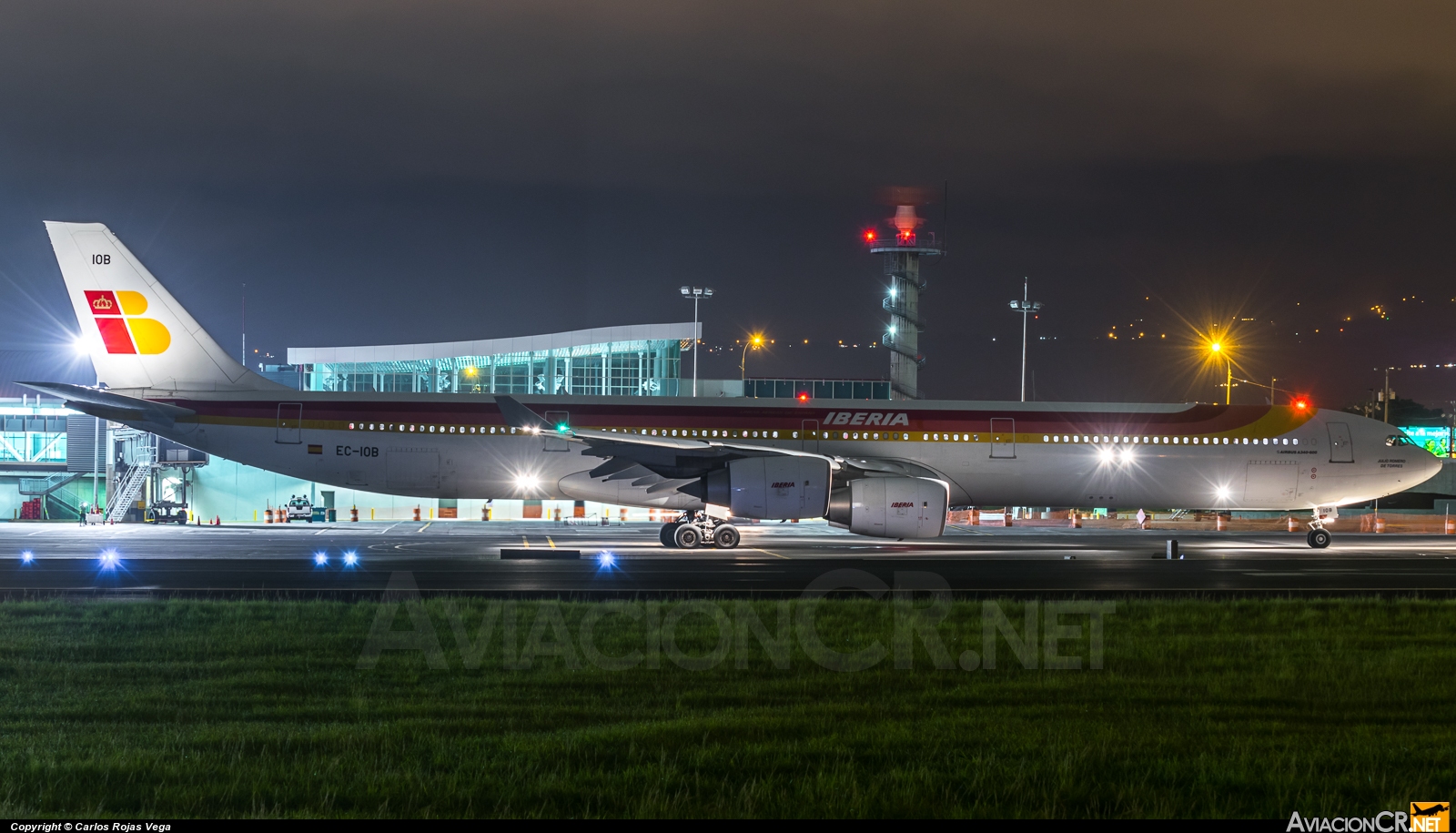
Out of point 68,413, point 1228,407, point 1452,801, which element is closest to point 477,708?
point 1452,801

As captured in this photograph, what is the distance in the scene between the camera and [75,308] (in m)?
27.6

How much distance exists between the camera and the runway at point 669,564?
19.0m

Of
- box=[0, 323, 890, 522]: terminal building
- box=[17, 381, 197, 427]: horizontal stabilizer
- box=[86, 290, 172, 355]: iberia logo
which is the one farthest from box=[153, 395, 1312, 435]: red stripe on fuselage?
box=[0, 323, 890, 522]: terminal building

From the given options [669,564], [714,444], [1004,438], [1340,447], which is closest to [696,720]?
[669,564]

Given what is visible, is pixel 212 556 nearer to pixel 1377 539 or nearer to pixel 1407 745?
pixel 1407 745

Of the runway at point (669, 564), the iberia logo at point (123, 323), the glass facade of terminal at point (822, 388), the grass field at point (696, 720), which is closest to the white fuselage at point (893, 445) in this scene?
the runway at point (669, 564)

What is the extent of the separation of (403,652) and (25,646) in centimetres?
397

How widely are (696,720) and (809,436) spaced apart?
65.9 feet

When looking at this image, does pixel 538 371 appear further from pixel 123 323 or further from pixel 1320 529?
pixel 1320 529

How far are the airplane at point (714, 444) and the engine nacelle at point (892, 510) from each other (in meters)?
0.04

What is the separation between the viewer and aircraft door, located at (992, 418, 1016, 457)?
1152 inches

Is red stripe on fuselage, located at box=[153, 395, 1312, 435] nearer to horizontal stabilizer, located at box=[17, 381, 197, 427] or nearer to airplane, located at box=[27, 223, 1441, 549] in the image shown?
airplane, located at box=[27, 223, 1441, 549]

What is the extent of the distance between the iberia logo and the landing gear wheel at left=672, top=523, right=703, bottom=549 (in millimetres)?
13261

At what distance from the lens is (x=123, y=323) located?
90.7 ft
